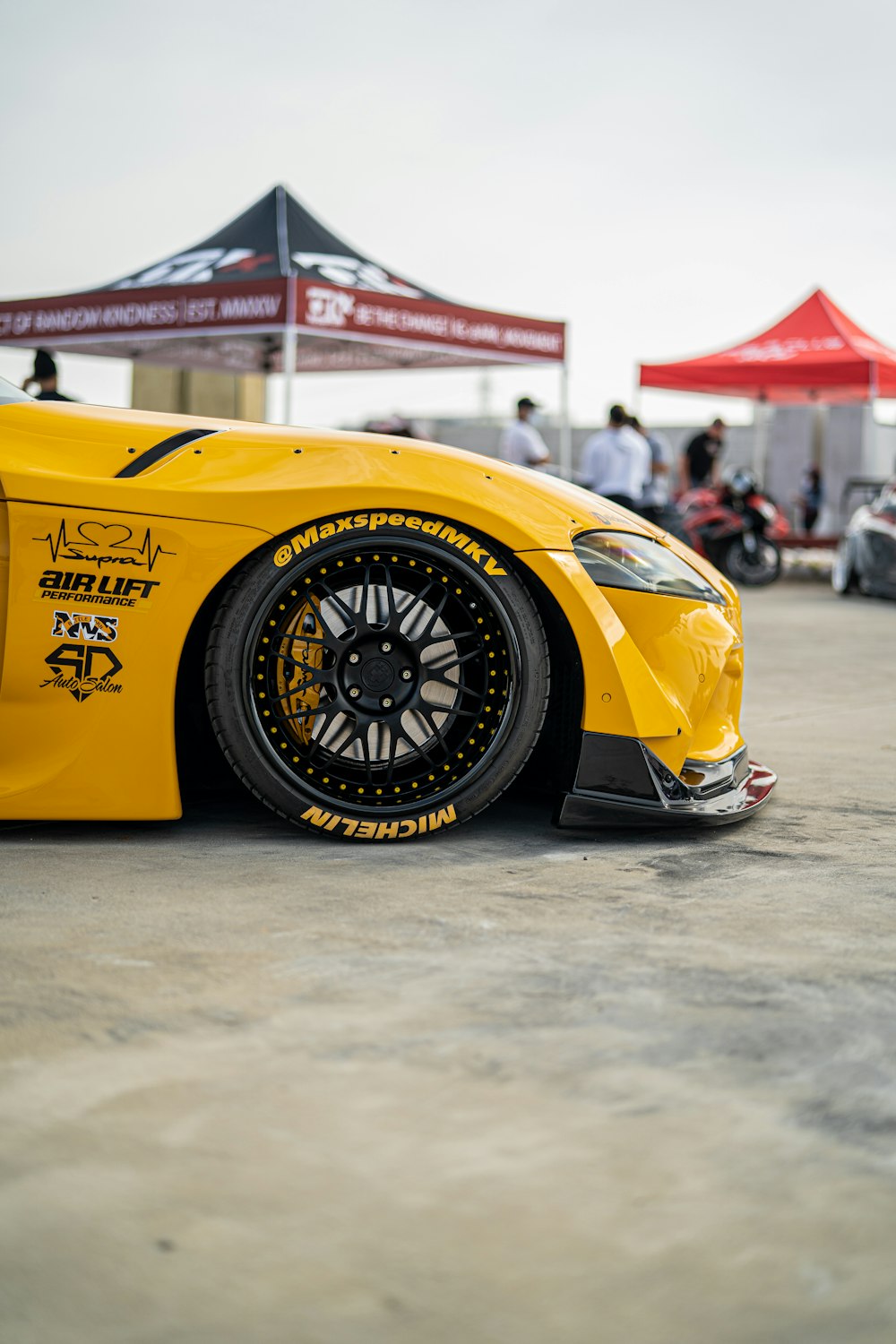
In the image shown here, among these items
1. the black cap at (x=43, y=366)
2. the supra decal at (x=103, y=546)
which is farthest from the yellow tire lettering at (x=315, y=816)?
the black cap at (x=43, y=366)

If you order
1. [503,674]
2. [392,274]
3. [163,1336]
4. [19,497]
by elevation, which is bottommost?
[163,1336]

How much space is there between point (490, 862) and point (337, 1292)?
A: 5.24ft

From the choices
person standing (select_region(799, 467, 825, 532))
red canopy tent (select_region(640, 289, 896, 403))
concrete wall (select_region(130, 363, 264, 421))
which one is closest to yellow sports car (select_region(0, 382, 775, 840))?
red canopy tent (select_region(640, 289, 896, 403))

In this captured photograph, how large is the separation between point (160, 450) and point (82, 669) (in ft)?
1.70

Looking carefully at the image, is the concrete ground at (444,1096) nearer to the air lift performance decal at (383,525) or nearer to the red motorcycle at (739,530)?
the air lift performance decal at (383,525)

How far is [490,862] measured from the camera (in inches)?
115

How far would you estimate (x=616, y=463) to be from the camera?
1194 centimetres

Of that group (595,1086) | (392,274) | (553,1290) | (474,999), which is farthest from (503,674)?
(392,274)

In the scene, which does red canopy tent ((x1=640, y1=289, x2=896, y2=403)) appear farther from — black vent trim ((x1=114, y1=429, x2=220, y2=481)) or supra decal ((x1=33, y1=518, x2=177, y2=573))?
supra decal ((x1=33, y1=518, x2=177, y2=573))

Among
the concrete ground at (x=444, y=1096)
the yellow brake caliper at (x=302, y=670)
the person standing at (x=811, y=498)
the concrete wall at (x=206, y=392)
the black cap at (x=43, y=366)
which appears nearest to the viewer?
the concrete ground at (x=444, y=1096)

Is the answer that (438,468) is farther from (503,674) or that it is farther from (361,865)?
(361,865)

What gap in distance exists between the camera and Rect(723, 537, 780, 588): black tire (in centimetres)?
1371

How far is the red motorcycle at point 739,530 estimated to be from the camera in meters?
13.6

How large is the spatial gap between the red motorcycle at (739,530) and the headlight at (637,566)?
10.5m
